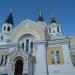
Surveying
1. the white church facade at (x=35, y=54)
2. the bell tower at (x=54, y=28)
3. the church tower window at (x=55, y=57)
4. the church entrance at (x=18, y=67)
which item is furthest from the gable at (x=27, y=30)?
the bell tower at (x=54, y=28)

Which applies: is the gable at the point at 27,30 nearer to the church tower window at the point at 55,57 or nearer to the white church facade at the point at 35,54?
the white church facade at the point at 35,54

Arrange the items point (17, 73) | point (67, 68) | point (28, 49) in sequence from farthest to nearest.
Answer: point (28, 49) → point (17, 73) → point (67, 68)

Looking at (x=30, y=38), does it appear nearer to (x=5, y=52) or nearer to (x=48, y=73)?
(x=5, y=52)

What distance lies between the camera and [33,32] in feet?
84.8

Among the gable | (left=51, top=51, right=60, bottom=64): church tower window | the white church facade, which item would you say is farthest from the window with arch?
(left=51, top=51, right=60, bottom=64): church tower window

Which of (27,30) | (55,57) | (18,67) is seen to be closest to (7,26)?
(27,30)

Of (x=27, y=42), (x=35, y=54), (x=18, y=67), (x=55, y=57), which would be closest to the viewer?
(x=55, y=57)

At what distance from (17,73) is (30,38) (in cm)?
666

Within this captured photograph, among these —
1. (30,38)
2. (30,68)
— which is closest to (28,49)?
(30,38)

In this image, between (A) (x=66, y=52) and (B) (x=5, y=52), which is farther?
(B) (x=5, y=52)

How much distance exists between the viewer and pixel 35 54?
2397 cm

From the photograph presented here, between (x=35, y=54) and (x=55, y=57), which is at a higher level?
(x=35, y=54)

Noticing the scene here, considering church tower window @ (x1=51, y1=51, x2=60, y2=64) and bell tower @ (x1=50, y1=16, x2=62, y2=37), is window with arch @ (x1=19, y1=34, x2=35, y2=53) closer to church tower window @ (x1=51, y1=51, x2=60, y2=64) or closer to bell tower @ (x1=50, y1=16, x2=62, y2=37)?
church tower window @ (x1=51, y1=51, x2=60, y2=64)

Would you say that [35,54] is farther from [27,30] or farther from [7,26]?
[7,26]
